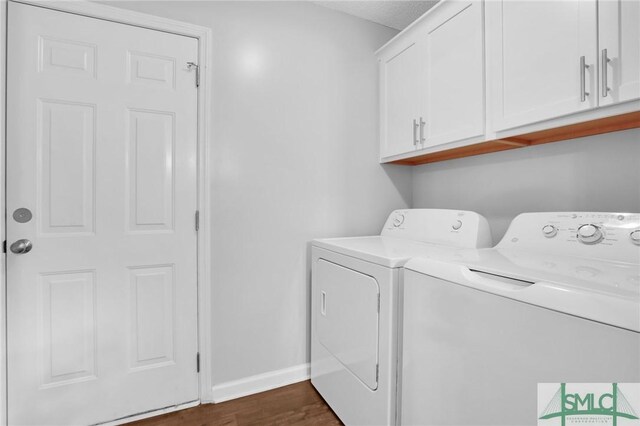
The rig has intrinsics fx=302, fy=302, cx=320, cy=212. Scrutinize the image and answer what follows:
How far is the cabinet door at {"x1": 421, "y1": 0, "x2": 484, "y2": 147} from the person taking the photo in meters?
1.47

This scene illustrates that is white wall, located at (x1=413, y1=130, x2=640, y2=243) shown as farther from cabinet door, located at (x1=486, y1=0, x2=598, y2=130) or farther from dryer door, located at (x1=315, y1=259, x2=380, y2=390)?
dryer door, located at (x1=315, y1=259, x2=380, y2=390)

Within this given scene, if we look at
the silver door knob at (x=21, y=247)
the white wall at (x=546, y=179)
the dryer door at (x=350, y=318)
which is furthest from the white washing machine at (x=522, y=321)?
the silver door knob at (x=21, y=247)

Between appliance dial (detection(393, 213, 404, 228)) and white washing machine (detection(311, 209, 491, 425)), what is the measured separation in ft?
0.05

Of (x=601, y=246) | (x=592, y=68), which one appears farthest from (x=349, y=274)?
(x=592, y=68)

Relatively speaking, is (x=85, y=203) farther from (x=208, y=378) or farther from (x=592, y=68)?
(x=592, y=68)

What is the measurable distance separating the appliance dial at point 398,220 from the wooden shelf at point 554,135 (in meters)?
0.44

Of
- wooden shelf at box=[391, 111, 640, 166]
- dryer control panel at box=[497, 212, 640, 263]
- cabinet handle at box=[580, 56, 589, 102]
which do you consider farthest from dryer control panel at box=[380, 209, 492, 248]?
cabinet handle at box=[580, 56, 589, 102]

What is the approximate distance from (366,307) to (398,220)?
87 centimetres

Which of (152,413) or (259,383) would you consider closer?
(152,413)

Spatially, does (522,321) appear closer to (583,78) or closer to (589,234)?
(589,234)

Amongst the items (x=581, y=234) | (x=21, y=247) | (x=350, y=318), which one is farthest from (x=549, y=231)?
(x=21, y=247)

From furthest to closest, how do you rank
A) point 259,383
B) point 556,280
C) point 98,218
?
1. point 259,383
2. point 98,218
3. point 556,280

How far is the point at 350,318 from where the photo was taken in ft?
4.87

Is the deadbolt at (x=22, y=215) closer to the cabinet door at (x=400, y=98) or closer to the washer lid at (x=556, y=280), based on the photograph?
the washer lid at (x=556, y=280)
